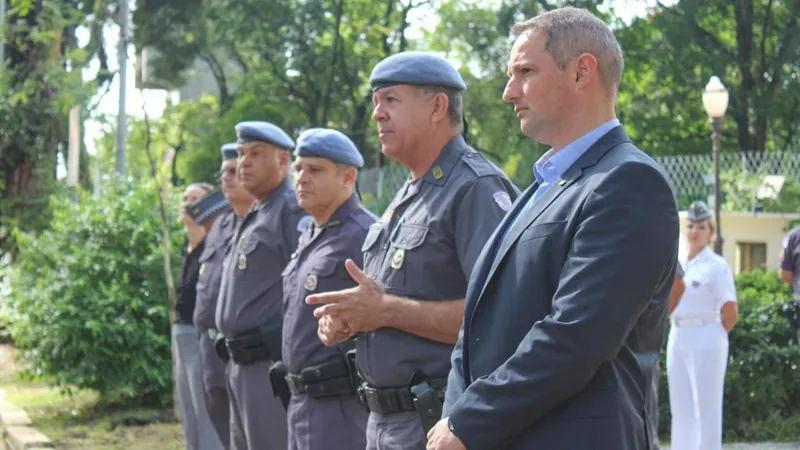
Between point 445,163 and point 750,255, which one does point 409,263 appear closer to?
point 445,163

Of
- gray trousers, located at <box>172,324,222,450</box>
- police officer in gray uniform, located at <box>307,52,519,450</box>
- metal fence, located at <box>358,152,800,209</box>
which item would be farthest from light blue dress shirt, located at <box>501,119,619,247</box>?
metal fence, located at <box>358,152,800,209</box>

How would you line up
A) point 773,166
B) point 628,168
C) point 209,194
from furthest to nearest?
point 773,166, point 209,194, point 628,168

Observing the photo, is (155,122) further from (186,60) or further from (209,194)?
(209,194)

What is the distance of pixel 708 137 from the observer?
36.3m

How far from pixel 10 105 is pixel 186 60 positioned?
14380mm

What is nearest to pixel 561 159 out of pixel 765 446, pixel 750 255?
pixel 765 446

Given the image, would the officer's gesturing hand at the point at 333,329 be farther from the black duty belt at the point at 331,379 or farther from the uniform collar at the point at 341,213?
the uniform collar at the point at 341,213

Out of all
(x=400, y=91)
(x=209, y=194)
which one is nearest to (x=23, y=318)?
(x=209, y=194)

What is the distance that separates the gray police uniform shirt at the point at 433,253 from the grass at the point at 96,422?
593 cm

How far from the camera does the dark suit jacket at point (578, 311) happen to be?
2939mm

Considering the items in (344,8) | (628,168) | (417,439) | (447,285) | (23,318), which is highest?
(344,8)

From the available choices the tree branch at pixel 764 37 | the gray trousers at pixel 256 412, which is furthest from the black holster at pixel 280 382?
the tree branch at pixel 764 37

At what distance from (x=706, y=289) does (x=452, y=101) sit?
185 inches

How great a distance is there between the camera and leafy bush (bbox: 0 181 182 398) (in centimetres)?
1136
